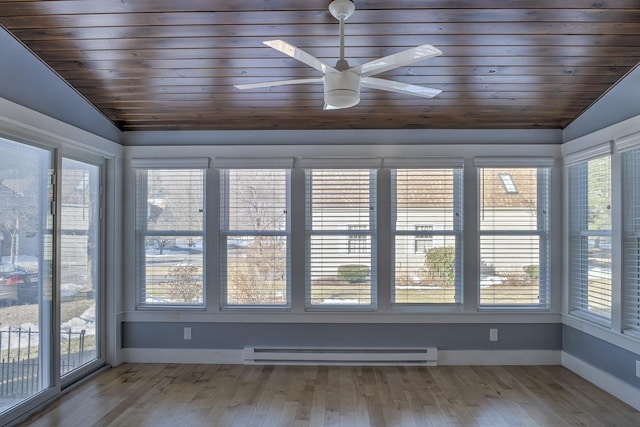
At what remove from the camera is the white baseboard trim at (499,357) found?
450 centimetres

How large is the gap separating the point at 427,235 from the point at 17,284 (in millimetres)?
3518

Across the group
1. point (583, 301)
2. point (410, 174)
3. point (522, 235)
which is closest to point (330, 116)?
point (410, 174)

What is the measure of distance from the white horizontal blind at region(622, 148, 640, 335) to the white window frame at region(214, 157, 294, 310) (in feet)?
9.54

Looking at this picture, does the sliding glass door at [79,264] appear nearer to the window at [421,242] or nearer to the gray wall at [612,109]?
the window at [421,242]

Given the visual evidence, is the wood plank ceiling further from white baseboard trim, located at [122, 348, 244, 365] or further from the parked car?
white baseboard trim, located at [122, 348, 244, 365]

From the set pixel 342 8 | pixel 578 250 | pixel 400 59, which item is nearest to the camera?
pixel 400 59

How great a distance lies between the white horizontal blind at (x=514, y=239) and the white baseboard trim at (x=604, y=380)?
591 millimetres

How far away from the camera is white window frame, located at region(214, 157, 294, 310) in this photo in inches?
178

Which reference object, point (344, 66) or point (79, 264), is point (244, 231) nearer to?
point (79, 264)

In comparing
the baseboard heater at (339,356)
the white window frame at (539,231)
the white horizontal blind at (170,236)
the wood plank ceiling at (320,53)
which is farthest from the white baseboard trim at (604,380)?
the white horizontal blind at (170,236)

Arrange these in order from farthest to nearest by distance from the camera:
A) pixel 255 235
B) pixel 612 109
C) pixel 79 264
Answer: pixel 255 235, pixel 79 264, pixel 612 109

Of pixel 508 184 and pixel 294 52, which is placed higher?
pixel 294 52

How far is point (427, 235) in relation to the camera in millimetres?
4547

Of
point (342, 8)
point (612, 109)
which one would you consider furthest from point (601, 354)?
point (342, 8)
